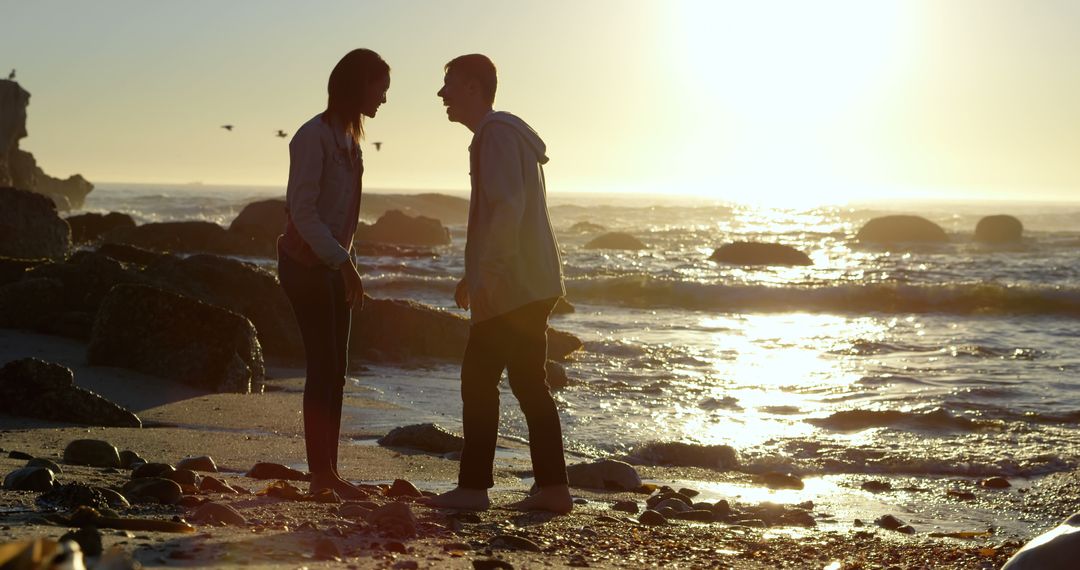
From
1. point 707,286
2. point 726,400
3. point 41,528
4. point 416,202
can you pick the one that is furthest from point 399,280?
Result: point 416,202

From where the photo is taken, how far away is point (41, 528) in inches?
136

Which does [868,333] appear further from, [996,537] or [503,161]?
[503,161]

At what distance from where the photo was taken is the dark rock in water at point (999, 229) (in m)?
43.8

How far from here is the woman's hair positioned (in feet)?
15.6

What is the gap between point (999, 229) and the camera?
4412 centimetres

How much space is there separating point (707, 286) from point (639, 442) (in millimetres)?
13639

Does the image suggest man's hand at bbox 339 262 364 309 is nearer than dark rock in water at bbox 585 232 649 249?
Yes

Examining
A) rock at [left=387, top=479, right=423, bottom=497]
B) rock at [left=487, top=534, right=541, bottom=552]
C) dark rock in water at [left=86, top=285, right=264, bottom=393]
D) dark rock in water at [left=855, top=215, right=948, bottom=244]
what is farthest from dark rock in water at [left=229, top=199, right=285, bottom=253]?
rock at [left=487, top=534, right=541, bottom=552]

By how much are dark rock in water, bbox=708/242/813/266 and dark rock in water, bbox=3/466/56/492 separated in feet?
87.3

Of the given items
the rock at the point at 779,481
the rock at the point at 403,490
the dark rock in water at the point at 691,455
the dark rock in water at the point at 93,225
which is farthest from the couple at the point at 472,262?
the dark rock in water at the point at 93,225

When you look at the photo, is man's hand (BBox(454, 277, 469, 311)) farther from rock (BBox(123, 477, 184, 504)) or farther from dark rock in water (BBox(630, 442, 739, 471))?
dark rock in water (BBox(630, 442, 739, 471))

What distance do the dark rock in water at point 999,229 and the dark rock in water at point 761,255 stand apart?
1581 cm

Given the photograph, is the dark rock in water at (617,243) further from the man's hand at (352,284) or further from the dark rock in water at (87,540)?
the dark rock in water at (87,540)

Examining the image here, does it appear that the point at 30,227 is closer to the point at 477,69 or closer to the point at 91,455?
the point at 91,455
